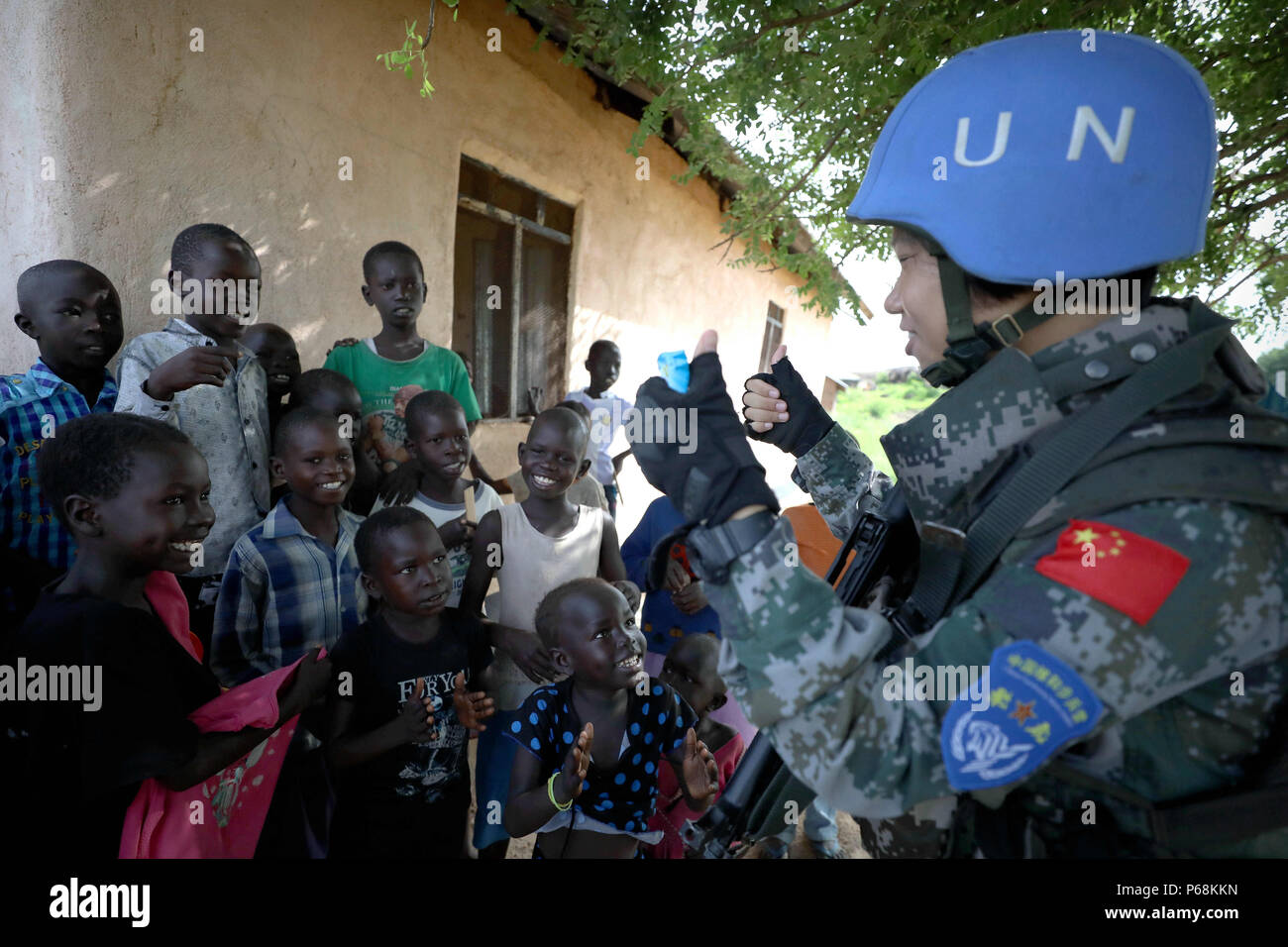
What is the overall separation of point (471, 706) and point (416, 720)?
153 millimetres

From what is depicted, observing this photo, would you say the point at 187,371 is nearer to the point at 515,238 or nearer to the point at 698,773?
the point at 698,773

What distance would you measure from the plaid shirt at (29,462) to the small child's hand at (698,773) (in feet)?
6.19

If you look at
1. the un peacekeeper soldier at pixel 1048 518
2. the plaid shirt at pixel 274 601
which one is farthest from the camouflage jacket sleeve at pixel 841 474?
the plaid shirt at pixel 274 601

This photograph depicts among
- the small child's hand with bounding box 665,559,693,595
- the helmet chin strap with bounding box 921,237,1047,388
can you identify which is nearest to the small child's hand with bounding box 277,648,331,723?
the small child's hand with bounding box 665,559,693,595

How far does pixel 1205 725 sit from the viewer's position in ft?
3.30

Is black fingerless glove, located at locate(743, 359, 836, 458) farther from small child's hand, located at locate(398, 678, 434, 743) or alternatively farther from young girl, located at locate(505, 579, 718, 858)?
small child's hand, located at locate(398, 678, 434, 743)

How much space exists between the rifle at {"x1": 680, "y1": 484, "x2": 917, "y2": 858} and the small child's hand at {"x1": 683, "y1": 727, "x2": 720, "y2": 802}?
0.36 m

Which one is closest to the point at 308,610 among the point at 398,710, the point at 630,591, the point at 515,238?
the point at 398,710

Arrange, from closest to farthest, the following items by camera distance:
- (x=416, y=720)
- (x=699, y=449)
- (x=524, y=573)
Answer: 1. (x=699, y=449)
2. (x=416, y=720)
3. (x=524, y=573)

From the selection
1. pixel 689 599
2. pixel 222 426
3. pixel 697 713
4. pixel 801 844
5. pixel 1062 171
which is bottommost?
pixel 801 844

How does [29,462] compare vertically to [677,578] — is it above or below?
above

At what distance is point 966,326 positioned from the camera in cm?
117

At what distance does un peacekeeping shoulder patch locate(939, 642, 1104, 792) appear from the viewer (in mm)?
883

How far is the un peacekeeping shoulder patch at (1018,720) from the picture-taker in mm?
883
